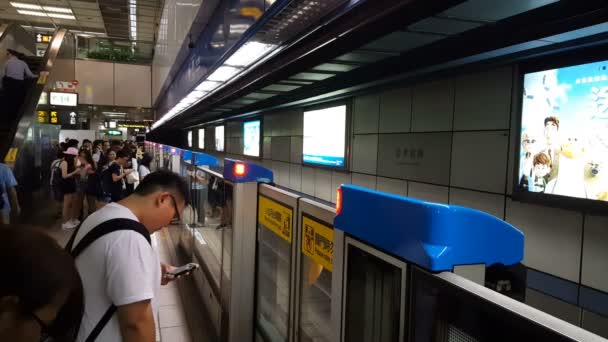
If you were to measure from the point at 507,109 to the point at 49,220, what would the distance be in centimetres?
851

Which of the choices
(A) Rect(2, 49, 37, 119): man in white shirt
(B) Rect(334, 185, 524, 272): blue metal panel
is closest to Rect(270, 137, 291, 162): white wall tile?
(A) Rect(2, 49, 37, 119): man in white shirt

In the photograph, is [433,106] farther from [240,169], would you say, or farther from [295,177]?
[295,177]

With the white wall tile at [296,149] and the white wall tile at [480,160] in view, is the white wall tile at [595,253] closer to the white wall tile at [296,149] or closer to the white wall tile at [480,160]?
the white wall tile at [480,160]

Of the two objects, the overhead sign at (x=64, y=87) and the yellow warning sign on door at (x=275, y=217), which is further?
the overhead sign at (x=64, y=87)

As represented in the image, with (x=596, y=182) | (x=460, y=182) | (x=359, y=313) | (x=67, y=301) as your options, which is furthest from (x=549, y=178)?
(x=67, y=301)

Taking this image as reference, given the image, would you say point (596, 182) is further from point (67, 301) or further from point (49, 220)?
point (49, 220)

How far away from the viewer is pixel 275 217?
2633 mm

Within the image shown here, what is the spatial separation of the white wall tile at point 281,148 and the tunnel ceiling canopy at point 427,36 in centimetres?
477

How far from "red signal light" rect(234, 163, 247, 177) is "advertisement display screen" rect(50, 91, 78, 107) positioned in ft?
40.1

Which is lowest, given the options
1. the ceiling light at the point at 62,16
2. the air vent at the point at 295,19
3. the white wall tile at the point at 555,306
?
the white wall tile at the point at 555,306

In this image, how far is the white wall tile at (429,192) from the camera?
525cm

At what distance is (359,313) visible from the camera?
146cm

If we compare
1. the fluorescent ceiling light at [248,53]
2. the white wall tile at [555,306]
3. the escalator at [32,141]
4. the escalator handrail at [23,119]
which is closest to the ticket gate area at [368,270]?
the fluorescent ceiling light at [248,53]

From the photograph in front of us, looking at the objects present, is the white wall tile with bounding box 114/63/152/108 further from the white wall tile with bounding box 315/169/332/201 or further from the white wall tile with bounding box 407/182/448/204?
the white wall tile with bounding box 407/182/448/204
